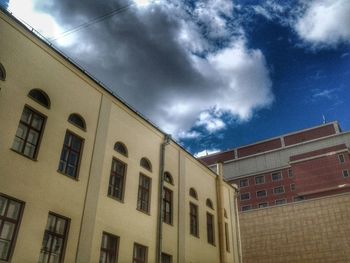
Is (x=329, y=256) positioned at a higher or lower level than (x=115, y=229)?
higher

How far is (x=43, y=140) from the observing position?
1259 centimetres

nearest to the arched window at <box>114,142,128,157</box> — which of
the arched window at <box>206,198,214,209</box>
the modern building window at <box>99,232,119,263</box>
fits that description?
the modern building window at <box>99,232,119,263</box>

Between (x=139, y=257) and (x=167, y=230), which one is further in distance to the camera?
(x=167, y=230)

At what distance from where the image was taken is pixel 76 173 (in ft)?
44.7

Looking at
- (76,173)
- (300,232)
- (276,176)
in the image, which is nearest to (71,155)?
(76,173)

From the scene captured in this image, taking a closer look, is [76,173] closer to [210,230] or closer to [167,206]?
[167,206]

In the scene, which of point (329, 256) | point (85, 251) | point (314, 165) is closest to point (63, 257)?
point (85, 251)

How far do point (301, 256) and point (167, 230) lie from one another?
2416 cm

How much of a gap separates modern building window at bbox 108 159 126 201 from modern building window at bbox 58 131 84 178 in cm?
189

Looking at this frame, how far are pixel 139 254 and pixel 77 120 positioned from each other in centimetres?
622

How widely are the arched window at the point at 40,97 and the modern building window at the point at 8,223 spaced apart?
3.66 meters

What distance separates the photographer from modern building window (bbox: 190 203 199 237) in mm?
19984

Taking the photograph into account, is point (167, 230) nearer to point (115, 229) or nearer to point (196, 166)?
point (115, 229)

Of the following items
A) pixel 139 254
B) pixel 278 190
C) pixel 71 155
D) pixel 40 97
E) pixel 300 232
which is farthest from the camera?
pixel 278 190
